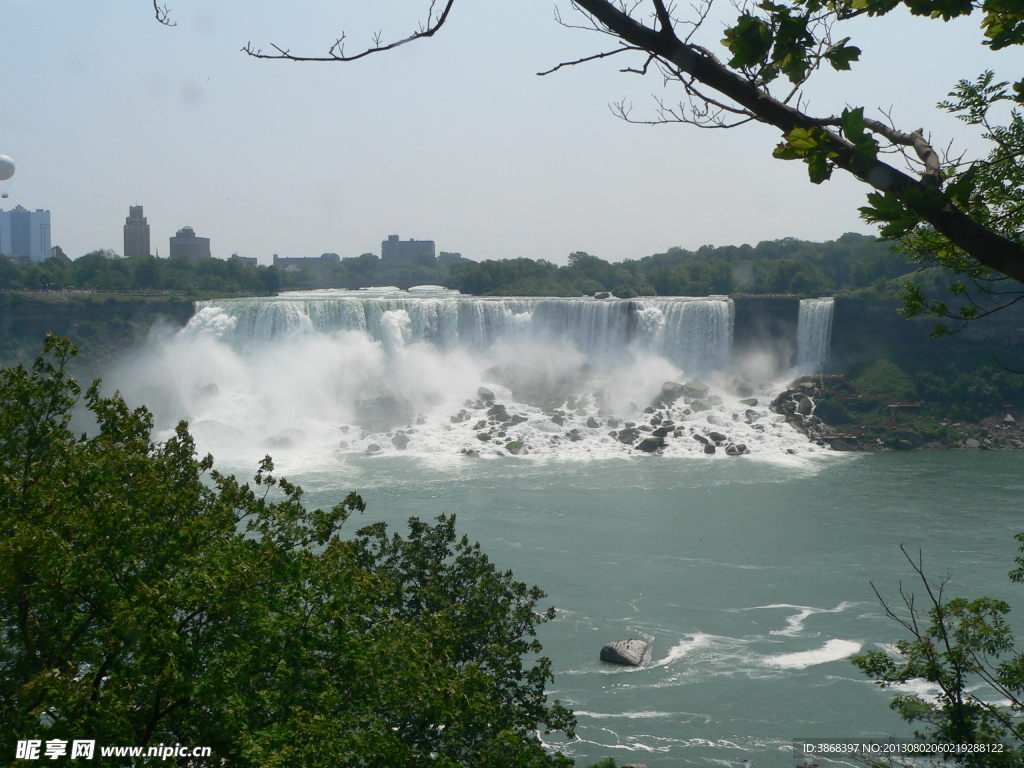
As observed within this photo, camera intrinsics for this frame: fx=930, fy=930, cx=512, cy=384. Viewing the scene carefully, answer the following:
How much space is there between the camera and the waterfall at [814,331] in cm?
2770

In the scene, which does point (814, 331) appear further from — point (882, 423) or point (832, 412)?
point (882, 423)

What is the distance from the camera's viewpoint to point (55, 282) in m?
36.0

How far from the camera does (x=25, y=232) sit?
93.9 m

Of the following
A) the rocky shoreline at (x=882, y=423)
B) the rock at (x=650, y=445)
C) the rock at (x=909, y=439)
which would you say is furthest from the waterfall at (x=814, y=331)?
the rock at (x=650, y=445)

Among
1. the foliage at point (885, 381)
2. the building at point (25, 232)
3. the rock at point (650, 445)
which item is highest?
the building at point (25, 232)

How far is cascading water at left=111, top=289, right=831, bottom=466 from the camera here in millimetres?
21984

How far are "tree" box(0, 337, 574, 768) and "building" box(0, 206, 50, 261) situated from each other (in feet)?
317

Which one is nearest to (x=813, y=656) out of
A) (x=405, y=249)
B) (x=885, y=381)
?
(x=885, y=381)

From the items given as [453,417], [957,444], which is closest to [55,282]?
[453,417]

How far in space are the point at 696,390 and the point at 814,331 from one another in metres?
5.13

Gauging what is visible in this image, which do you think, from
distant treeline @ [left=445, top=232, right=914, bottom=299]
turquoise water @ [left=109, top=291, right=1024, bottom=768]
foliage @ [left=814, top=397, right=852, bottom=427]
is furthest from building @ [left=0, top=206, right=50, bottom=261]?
foliage @ [left=814, top=397, right=852, bottom=427]

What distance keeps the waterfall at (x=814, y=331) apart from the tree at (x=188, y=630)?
78.5 feet

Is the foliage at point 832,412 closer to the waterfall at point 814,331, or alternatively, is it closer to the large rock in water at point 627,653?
the waterfall at point 814,331

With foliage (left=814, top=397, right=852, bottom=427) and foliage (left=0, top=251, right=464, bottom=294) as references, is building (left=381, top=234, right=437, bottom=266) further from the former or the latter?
foliage (left=814, top=397, right=852, bottom=427)
